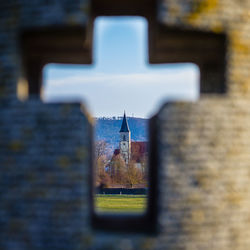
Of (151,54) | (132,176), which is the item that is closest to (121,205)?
(132,176)

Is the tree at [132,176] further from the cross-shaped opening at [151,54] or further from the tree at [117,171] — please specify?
the cross-shaped opening at [151,54]

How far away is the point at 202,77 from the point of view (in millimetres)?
4742

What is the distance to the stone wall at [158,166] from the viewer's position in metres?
3.26

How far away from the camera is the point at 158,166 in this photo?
3367 mm

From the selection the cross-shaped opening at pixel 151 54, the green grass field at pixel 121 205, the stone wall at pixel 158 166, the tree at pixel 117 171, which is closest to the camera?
the stone wall at pixel 158 166

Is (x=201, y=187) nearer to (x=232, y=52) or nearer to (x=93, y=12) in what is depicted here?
(x=232, y=52)

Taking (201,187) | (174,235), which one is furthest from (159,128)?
(174,235)

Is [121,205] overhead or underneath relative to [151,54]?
underneath

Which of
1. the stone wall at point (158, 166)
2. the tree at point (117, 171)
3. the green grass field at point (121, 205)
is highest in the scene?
the stone wall at point (158, 166)

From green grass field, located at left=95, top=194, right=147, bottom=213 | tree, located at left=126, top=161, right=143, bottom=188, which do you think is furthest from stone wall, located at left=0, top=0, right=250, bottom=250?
tree, located at left=126, top=161, right=143, bottom=188

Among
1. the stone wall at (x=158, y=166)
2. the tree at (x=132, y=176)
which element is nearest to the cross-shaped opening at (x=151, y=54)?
the stone wall at (x=158, y=166)

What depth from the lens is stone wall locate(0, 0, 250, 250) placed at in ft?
10.7

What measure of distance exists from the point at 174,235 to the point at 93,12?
3010 mm

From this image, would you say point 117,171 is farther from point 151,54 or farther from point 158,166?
point 158,166
